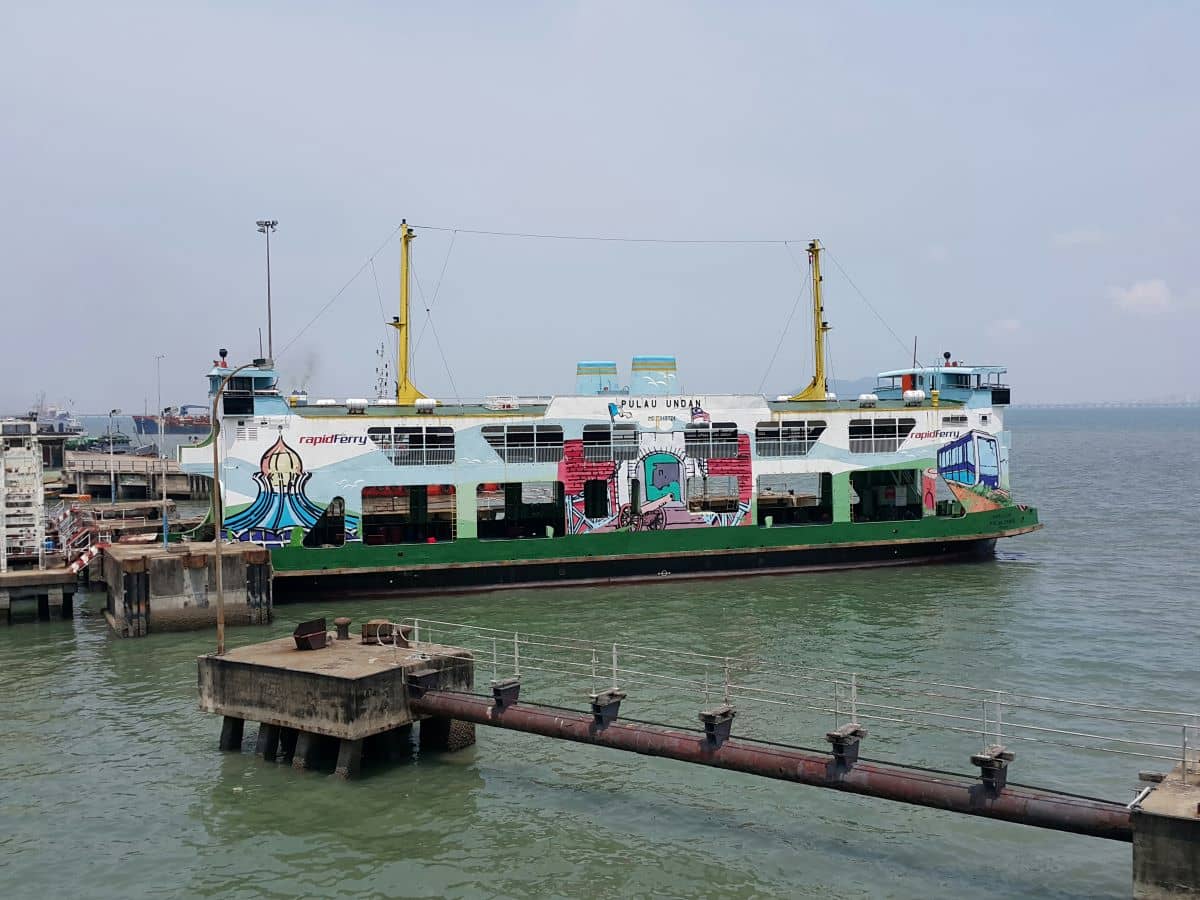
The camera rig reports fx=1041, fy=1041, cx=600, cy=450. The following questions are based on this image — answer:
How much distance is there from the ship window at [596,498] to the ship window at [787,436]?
6.04 metres

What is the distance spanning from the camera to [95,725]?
67.8ft

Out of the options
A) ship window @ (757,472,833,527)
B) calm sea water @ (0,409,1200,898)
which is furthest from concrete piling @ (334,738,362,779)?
ship window @ (757,472,833,527)

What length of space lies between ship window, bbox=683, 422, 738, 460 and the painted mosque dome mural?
40.7 ft

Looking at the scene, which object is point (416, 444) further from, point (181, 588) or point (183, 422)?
point (183, 422)

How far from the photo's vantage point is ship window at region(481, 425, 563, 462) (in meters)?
36.5

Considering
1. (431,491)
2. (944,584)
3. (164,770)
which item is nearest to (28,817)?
(164,770)

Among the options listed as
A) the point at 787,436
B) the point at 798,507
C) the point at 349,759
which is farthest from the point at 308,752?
the point at 798,507

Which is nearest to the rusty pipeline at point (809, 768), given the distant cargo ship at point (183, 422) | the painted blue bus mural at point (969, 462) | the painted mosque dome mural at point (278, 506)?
the painted mosque dome mural at point (278, 506)

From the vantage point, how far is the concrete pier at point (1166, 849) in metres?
11.2

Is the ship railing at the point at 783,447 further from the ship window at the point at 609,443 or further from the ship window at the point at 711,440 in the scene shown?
the ship window at the point at 609,443

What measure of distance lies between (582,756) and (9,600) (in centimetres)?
2063

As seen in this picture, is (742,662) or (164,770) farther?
(742,662)

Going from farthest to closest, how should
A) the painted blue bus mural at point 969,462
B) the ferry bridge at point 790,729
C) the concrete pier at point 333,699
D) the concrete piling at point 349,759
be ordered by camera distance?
the painted blue bus mural at point 969,462 → the concrete piling at point 349,759 → the concrete pier at point 333,699 → the ferry bridge at point 790,729

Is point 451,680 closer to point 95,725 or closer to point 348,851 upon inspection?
point 348,851
